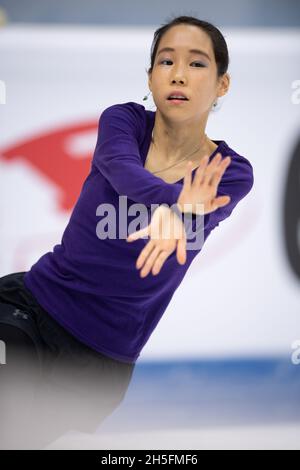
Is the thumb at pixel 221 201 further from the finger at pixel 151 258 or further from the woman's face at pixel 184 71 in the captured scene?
the woman's face at pixel 184 71

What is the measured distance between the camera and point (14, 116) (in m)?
3.14

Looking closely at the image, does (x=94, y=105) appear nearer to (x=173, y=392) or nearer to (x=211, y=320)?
(x=211, y=320)

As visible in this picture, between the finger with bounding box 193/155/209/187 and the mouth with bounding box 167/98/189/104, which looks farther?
the mouth with bounding box 167/98/189/104

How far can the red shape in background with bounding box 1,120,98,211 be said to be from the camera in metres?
3.16

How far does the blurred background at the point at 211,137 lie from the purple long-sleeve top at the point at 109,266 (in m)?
1.21

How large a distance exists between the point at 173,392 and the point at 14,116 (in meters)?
1.45

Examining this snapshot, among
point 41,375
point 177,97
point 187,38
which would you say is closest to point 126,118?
point 177,97

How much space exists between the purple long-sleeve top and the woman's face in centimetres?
10

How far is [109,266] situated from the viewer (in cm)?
175

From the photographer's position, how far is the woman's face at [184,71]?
5.84ft

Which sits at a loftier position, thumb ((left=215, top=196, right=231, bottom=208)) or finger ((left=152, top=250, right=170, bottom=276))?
thumb ((left=215, top=196, right=231, bottom=208))

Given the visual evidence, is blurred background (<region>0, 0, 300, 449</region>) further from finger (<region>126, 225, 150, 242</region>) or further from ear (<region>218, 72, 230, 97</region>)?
finger (<region>126, 225, 150, 242</region>)

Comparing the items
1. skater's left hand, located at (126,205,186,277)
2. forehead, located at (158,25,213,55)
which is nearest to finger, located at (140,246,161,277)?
skater's left hand, located at (126,205,186,277)

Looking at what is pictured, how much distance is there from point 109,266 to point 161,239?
0.73ft
